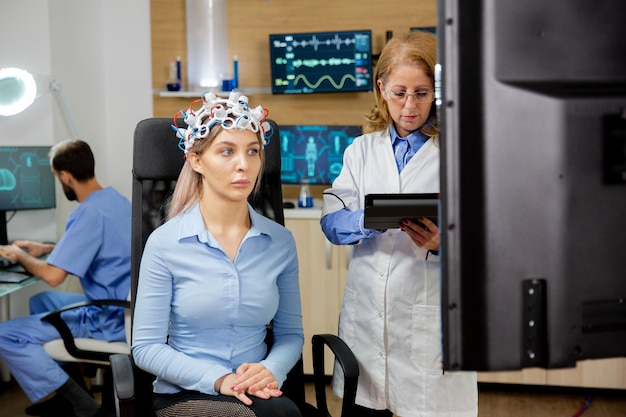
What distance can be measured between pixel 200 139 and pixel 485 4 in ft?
3.36

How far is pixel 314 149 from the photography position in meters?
3.66

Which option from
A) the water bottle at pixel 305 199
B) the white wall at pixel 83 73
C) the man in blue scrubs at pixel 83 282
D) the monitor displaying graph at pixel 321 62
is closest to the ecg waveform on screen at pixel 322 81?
the monitor displaying graph at pixel 321 62

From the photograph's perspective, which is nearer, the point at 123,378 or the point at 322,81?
the point at 123,378

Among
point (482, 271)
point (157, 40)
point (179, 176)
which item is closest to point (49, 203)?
point (157, 40)

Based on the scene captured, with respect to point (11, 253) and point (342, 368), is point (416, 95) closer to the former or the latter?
point (342, 368)

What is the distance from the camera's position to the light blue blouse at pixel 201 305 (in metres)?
1.62

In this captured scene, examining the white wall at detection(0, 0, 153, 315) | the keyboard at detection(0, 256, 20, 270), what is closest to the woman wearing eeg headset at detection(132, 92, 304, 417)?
the keyboard at detection(0, 256, 20, 270)

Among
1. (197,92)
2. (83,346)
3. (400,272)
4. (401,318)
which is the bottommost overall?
(83,346)

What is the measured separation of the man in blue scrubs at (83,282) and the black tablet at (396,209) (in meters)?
1.49

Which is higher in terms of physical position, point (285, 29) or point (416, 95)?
point (285, 29)

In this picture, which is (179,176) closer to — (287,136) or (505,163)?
(505,163)

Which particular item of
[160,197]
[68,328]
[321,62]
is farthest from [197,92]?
[160,197]

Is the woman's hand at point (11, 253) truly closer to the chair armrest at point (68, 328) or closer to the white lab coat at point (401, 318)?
the chair armrest at point (68, 328)

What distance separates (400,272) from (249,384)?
43cm
